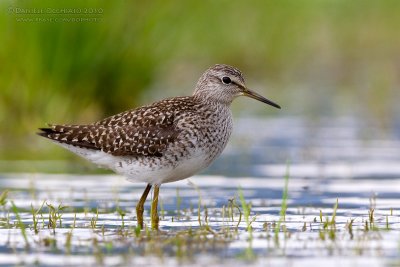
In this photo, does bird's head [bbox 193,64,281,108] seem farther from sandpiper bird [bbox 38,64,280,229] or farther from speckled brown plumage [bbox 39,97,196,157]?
speckled brown plumage [bbox 39,97,196,157]

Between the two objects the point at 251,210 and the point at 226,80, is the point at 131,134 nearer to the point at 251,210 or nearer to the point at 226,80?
the point at 226,80

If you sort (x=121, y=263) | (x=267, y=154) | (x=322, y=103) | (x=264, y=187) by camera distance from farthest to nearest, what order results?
(x=322, y=103)
(x=267, y=154)
(x=264, y=187)
(x=121, y=263)

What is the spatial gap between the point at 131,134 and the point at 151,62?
8.64m

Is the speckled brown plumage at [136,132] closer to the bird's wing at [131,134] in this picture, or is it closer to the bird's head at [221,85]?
the bird's wing at [131,134]

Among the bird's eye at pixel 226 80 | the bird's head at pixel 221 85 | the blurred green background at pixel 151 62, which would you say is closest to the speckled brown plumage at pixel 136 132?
the bird's head at pixel 221 85

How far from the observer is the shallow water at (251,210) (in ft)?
23.7

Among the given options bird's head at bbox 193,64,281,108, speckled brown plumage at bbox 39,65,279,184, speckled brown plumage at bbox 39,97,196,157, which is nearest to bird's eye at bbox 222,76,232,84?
bird's head at bbox 193,64,281,108

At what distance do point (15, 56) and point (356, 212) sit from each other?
7.89 meters

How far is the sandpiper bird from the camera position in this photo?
9.23 metres

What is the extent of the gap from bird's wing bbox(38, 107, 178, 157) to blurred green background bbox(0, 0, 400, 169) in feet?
13.7

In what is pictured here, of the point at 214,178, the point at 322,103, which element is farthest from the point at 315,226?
the point at 322,103

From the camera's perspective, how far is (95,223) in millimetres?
8844

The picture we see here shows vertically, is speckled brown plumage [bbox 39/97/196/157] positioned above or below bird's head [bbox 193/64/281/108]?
below

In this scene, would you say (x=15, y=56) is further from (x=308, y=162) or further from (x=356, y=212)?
(x=356, y=212)
